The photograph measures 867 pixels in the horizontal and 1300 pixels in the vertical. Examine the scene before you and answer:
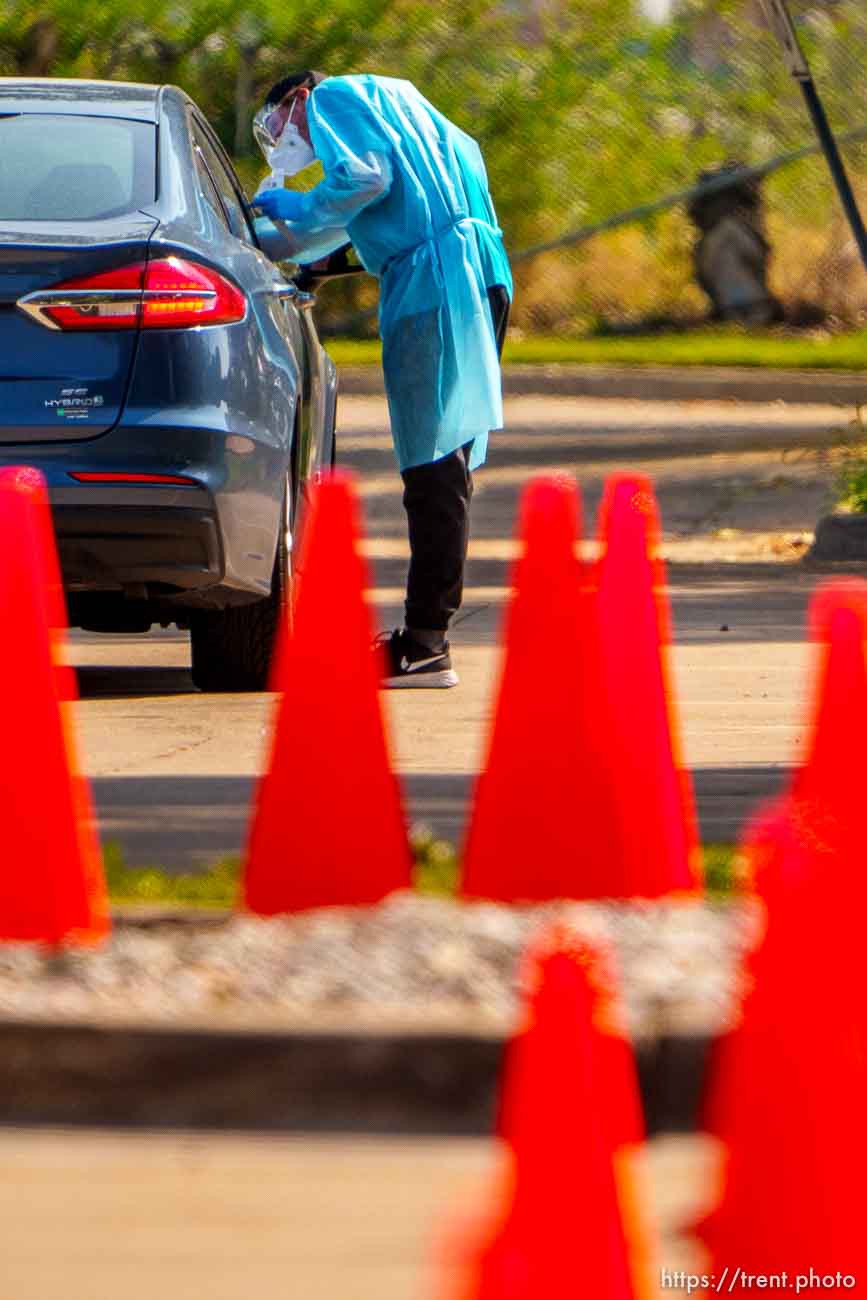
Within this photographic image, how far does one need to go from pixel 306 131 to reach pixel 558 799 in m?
3.85

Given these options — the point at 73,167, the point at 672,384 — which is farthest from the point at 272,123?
the point at 672,384

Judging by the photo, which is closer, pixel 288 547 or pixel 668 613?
pixel 288 547

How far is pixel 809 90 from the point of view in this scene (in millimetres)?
11422

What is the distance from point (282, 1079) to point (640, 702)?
3.74ft

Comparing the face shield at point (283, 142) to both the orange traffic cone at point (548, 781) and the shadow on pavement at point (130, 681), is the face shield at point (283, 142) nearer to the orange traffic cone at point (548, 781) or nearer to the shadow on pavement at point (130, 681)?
the shadow on pavement at point (130, 681)

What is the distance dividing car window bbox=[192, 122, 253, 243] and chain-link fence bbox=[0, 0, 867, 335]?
12.6 m

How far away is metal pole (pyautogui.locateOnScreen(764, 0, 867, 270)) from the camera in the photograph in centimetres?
1096

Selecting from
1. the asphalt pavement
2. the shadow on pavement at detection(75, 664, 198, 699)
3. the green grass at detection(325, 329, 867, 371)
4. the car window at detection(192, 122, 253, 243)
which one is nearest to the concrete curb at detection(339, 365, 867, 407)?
the green grass at detection(325, 329, 867, 371)

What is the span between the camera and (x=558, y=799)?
4.86 meters

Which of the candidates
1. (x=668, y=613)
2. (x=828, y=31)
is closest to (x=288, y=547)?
(x=668, y=613)

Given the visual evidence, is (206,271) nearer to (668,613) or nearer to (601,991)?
(668,613)

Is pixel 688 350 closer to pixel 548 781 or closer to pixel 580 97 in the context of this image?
pixel 580 97

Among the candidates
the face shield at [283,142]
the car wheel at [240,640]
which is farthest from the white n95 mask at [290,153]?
the car wheel at [240,640]

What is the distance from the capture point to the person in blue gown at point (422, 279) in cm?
796
